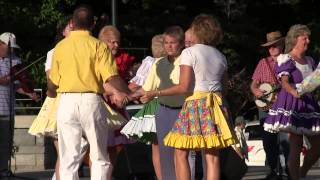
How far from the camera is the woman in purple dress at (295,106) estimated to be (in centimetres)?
1194

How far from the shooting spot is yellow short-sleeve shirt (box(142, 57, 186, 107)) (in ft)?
36.2

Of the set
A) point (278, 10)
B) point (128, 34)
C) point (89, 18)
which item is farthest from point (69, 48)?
point (278, 10)

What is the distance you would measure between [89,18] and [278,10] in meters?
26.8

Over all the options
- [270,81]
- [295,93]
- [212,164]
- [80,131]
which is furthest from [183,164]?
[270,81]

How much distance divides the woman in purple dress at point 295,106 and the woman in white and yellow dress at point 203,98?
1.92m

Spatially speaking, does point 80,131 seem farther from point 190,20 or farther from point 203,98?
point 190,20

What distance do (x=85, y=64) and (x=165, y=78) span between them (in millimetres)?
1516

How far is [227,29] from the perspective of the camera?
111 ft

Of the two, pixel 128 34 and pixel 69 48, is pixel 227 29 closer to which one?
pixel 128 34

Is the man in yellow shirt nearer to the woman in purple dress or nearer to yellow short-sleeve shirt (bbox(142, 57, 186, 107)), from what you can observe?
yellow short-sleeve shirt (bbox(142, 57, 186, 107))

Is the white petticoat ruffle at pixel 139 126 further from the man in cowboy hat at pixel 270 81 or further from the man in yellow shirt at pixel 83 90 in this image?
the man in cowboy hat at pixel 270 81

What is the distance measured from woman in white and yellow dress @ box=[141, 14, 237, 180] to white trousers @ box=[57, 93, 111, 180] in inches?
20.6

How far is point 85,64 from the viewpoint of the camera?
9.91 metres

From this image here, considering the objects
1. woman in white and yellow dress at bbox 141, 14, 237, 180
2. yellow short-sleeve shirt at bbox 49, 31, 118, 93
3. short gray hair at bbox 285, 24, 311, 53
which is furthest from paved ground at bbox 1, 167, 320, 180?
woman in white and yellow dress at bbox 141, 14, 237, 180
